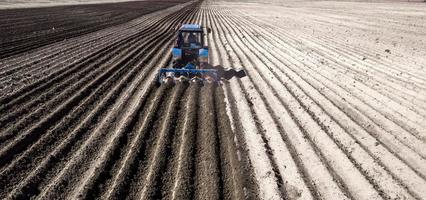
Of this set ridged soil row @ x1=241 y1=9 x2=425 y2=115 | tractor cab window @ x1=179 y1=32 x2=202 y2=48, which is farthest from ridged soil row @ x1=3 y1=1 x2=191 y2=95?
ridged soil row @ x1=241 y1=9 x2=425 y2=115

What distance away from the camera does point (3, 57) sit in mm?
12945

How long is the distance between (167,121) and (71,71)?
5.63 m

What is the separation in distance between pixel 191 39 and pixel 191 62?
0.94 m

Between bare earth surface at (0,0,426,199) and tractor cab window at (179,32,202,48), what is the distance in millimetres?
1581

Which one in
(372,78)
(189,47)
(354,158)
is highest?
(189,47)

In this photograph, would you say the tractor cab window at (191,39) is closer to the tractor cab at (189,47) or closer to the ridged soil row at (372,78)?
the tractor cab at (189,47)

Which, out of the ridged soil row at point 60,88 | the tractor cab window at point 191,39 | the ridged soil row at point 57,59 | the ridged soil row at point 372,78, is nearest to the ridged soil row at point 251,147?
the tractor cab window at point 191,39

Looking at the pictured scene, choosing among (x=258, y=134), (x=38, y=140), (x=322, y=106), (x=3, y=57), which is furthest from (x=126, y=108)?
(x=3, y=57)

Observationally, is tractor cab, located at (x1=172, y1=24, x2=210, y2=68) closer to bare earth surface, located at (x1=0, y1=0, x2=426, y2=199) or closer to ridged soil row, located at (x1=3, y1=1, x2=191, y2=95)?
bare earth surface, located at (x1=0, y1=0, x2=426, y2=199)

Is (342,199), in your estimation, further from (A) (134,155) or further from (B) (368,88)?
(B) (368,88)

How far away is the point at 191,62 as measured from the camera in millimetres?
11719

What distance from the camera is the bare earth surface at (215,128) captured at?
5.41 metres

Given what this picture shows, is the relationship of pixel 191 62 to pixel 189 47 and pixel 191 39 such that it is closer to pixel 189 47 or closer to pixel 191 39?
pixel 189 47

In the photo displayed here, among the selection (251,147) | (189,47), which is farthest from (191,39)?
(251,147)
